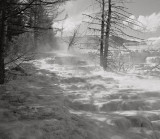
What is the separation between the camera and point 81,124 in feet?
15.4

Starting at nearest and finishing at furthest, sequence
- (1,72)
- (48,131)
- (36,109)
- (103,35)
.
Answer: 1. (48,131)
2. (36,109)
3. (1,72)
4. (103,35)

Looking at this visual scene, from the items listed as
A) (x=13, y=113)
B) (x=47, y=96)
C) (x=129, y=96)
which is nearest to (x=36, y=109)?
(x=13, y=113)

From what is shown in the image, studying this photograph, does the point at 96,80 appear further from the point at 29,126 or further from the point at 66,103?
the point at 29,126

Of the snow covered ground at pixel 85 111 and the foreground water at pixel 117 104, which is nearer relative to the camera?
the snow covered ground at pixel 85 111

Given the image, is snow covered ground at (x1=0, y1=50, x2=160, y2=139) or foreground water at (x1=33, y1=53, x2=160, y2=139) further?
foreground water at (x1=33, y1=53, x2=160, y2=139)

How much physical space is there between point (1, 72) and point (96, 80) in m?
4.85

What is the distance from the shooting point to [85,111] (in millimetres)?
5938

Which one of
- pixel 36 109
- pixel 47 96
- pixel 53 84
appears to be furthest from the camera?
pixel 53 84

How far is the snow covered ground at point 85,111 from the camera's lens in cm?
421

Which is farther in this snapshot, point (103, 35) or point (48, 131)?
point (103, 35)

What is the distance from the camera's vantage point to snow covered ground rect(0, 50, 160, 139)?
13.8 feet

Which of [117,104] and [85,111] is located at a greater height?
[117,104]

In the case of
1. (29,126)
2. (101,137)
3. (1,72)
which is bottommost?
(101,137)

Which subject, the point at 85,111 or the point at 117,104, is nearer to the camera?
the point at 85,111
